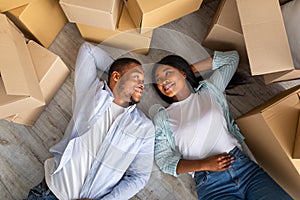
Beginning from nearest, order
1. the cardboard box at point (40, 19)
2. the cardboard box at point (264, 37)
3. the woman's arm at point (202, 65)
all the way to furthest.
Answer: the cardboard box at point (264, 37) → the cardboard box at point (40, 19) → the woman's arm at point (202, 65)

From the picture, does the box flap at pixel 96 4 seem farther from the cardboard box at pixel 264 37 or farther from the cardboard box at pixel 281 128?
the cardboard box at pixel 281 128

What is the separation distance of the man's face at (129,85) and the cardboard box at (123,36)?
0.11 metres

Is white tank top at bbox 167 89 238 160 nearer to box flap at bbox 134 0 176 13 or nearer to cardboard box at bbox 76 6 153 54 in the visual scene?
cardboard box at bbox 76 6 153 54

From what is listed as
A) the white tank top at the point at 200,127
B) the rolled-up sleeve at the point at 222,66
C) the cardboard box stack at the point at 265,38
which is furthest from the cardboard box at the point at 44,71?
the cardboard box stack at the point at 265,38

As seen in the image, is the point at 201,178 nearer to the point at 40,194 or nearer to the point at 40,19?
the point at 40,194

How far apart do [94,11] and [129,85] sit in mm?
291

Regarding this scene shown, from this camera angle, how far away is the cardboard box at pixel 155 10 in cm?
110

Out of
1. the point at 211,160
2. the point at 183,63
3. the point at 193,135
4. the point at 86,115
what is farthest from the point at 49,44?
the point at 211,160

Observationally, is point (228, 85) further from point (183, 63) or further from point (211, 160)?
point (211, 160)

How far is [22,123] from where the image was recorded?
4.44ft

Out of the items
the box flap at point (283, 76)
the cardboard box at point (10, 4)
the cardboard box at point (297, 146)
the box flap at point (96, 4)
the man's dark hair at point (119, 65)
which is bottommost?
the cardboard box at point (297, 146)

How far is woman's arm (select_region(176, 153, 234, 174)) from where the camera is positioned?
4.11 feet

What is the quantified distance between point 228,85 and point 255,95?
14 cm

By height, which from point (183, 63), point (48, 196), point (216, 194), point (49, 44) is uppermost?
point (49, 44)
